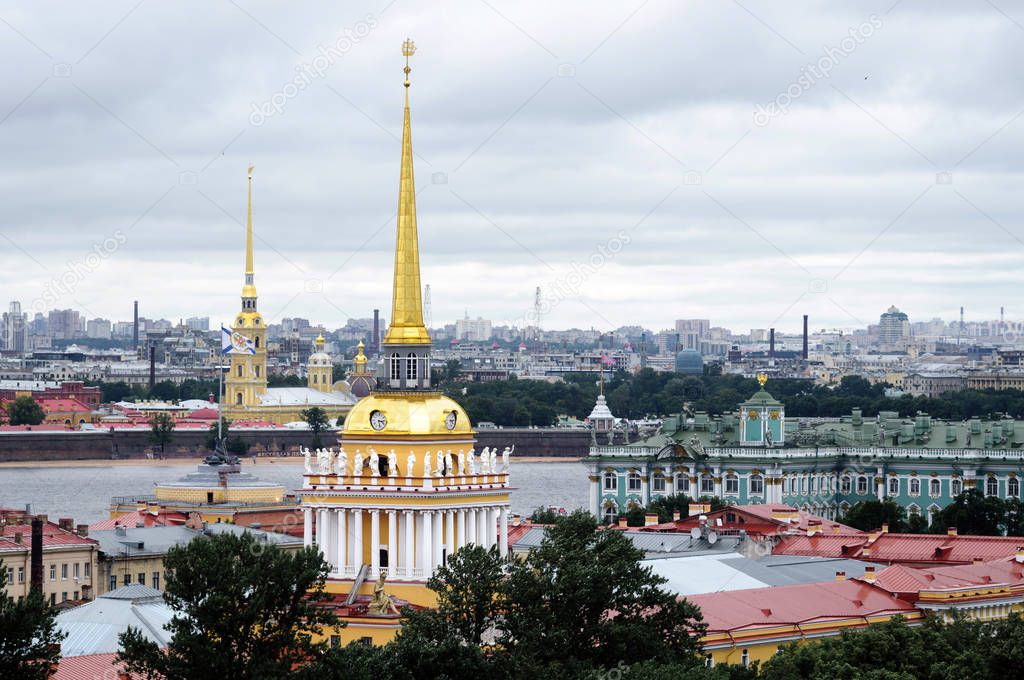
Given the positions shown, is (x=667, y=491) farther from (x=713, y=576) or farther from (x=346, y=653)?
(x=346, y=653)

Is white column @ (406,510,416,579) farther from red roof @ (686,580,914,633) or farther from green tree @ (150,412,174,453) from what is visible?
green tree @ (150,412,174,453)

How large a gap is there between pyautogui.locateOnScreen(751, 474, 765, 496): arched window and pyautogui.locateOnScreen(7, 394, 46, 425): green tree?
251 feet

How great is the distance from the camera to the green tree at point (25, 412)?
14875cm

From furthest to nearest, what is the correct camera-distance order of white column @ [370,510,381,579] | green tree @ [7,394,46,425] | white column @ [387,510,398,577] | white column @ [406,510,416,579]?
green tree @ [7,394,46,425], white column @ [370,510,381,579], white column @ [387,510,398,577], white column @ [406,510,416,579]

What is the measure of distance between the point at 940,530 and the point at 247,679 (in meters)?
39.3

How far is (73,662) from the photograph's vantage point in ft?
109

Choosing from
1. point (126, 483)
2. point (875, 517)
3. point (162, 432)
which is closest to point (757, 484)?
point (875, 517)

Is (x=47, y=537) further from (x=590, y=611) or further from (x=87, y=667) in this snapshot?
(x=590, y=611)

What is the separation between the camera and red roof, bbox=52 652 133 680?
32219mm

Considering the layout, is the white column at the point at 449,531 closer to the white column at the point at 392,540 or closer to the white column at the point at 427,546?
the white column at the point at 427,546

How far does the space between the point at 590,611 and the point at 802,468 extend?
1886 inches

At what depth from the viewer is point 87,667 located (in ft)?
108

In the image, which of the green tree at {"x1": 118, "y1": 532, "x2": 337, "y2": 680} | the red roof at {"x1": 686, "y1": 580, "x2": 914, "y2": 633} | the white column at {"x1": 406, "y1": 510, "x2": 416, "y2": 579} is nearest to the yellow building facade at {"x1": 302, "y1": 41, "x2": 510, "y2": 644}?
the white column at {"x1": 406, "y1": 510, "x2": 416, "y2": 579}

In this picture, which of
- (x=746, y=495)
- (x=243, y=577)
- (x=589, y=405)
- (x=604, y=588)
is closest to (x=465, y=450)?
(x=604, y=588)
